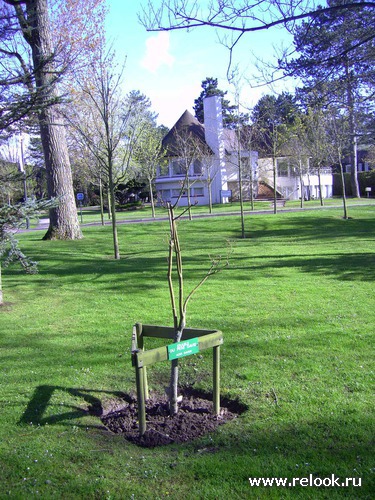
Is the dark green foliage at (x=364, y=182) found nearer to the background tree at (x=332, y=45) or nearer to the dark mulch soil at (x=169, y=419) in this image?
the background tree at (x=332, y=45)

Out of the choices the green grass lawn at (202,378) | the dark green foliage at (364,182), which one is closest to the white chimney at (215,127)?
the dark green foliage at (364,182)

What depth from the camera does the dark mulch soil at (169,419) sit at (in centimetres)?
422

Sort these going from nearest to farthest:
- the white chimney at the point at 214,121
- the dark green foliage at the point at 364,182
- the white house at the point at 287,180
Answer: the white chimney at the point at 214,121, the white house at the point at 287,180, the dark green foliage at the point at 364,182

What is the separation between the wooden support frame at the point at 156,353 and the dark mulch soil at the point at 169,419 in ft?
0.35

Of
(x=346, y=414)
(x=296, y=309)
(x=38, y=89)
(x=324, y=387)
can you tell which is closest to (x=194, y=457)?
(x=346, y=414)

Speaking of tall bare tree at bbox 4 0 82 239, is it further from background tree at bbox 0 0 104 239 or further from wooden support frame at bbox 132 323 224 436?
wooden support frame at bbox 132 323 224 436

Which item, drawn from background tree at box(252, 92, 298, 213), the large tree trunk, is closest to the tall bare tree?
the large tree trunk

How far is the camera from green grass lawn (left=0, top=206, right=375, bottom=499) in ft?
11.5

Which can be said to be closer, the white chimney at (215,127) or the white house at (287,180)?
the white chimney at (215,127)

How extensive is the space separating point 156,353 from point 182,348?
0.23 meters

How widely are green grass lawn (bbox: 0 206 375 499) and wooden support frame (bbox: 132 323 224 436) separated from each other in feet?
0.99

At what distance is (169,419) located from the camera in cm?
456

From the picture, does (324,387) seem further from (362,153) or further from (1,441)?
(362,153)

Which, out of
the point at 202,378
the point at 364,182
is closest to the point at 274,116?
the point at 202,378
